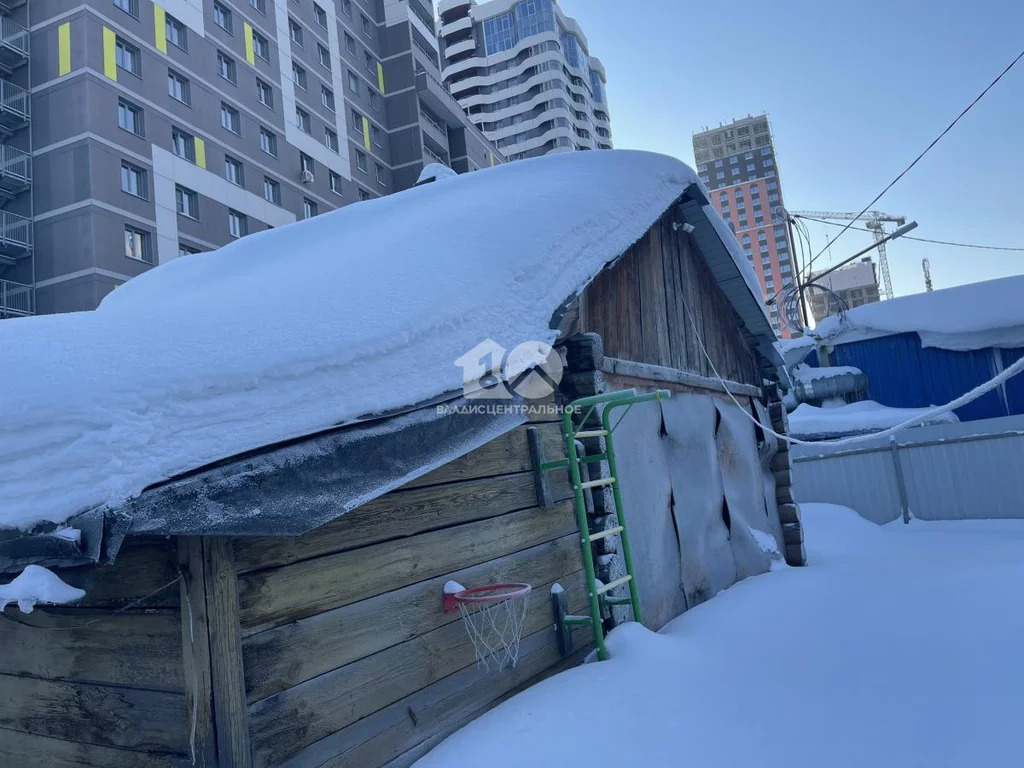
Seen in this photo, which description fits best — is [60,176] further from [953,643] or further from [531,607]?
[953,643]

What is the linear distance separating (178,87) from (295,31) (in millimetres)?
8951

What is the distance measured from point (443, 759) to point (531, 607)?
1195mm

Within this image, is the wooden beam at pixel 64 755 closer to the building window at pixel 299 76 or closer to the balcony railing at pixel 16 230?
A: the balcony railing at pixel 16 230

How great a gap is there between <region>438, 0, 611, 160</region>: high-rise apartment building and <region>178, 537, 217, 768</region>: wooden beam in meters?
63.1

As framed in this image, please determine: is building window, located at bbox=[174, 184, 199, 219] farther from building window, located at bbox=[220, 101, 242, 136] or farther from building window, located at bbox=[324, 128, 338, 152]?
building window, located at bbox=[324, 128, 338, 152]

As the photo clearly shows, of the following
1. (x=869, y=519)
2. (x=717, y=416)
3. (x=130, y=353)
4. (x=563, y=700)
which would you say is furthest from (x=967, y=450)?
(x=130, y=353)

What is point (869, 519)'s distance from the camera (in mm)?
12148

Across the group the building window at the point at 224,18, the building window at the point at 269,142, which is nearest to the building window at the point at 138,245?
the building window at the point at 269,142

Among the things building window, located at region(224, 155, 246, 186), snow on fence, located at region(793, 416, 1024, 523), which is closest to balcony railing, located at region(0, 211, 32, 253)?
building window, located at region(224, 155, 246, 186)

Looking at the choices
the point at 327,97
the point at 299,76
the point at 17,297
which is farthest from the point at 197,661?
the point at 327,97

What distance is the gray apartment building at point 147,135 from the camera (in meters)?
18.7

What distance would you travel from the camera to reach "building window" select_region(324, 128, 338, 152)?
3003 cm

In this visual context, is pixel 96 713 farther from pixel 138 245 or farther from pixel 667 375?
pixel 138 245

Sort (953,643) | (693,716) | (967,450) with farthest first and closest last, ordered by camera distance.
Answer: (967,450) → (953,643) → (693,716)
